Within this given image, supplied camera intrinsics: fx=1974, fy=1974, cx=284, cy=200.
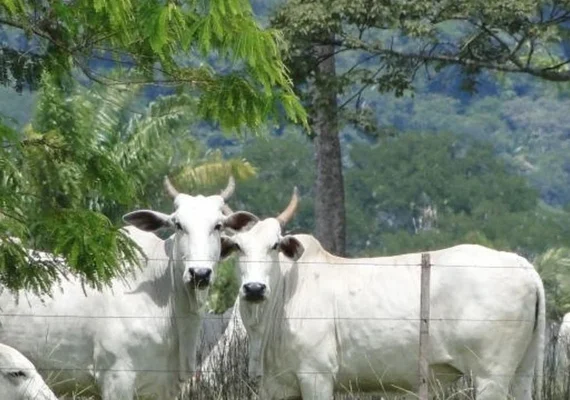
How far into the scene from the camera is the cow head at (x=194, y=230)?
13.1m

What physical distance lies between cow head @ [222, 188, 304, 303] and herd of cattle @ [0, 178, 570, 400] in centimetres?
1

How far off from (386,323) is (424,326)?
3.08 ft

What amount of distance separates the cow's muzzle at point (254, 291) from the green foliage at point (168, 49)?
2.38 meters

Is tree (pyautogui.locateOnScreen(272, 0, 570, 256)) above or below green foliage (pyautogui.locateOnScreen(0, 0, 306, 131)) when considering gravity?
below

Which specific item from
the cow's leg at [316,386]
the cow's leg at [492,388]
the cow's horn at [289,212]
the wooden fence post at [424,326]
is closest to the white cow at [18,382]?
the cow's leg at [316,386]

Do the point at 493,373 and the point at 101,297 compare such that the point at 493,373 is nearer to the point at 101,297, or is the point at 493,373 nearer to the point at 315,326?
the point at 315,326

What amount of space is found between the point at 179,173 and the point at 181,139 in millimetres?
1466

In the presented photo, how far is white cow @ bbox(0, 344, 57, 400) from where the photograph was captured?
1207cm

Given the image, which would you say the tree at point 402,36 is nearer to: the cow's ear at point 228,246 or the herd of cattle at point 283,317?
the herd of cattle at point 283,317

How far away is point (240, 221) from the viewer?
13773mm

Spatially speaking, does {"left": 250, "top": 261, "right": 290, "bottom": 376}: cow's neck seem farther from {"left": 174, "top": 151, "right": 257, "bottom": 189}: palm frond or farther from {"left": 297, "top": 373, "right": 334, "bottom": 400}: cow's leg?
{"left": 174, "top": 151, "right": 257, "bottom": 189}: palm frond

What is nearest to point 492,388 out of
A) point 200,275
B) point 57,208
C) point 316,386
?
point 316,386

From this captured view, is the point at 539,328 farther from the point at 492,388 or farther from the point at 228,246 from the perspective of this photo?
the point at 228,246

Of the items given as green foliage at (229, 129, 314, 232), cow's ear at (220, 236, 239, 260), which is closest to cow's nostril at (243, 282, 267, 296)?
cow's ear at (220, 236, 239, 260)
